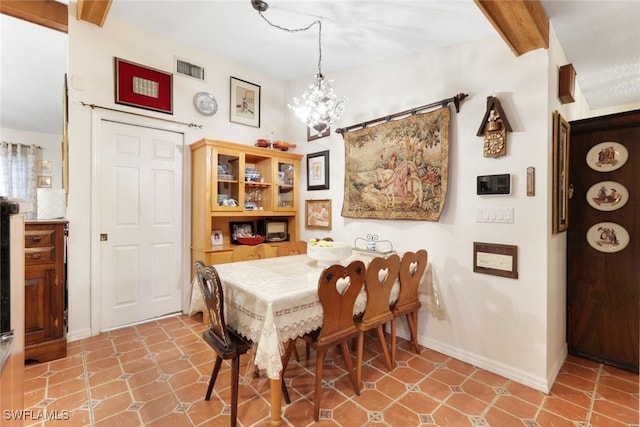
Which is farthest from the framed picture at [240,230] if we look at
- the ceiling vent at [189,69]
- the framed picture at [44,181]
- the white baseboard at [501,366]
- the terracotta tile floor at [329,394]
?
the framed picture at [44,181]

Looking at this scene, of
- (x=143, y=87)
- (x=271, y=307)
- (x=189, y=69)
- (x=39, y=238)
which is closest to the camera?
(x=271, y=307)

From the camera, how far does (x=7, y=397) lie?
893 mm

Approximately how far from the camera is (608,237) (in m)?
2.41

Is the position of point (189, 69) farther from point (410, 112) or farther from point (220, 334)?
point (220, 334)

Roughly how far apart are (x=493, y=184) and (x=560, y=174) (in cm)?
50

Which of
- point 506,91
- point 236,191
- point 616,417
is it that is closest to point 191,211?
point 236,191

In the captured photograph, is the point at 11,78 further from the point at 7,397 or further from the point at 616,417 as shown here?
the point at 616,417

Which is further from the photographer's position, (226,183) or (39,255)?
(226,183)

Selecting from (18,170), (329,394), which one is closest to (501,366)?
(329,394)

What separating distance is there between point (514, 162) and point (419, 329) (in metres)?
1.66

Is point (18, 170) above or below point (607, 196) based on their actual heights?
above

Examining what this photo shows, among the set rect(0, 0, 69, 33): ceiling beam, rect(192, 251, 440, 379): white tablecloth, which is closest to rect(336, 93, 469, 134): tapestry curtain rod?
rect(192, 251, 440, 379): white tablecloth

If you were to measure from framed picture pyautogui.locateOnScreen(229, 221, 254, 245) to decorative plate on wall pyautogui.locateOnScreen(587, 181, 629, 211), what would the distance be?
3436mm

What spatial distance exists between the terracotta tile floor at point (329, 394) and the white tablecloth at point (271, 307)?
54 centimetres
